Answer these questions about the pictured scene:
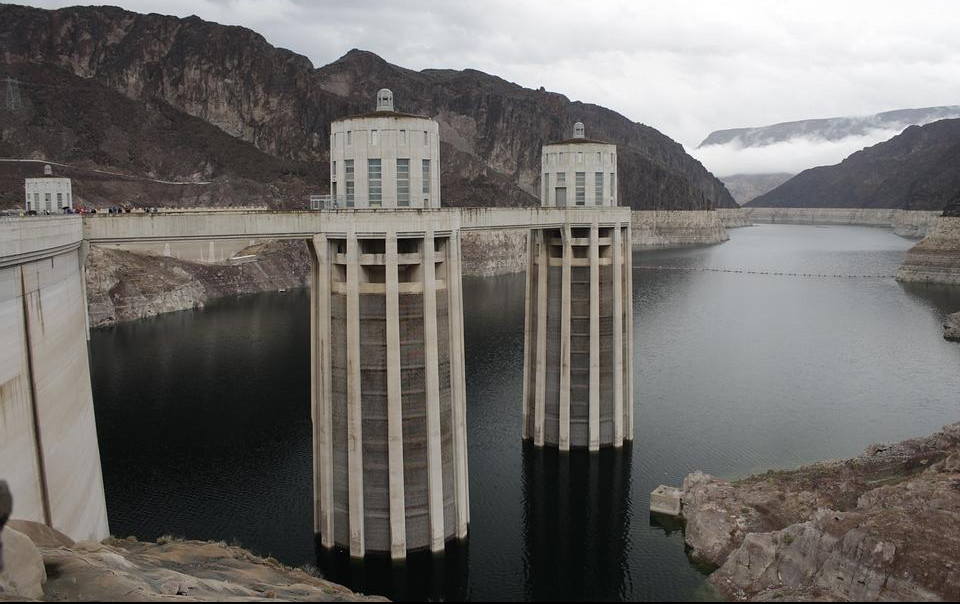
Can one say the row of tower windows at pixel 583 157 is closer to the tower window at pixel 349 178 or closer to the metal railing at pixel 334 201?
the metal railing at pixel 334 201

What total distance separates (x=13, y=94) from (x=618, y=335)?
182 m

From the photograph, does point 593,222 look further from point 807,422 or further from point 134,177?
point 134,177

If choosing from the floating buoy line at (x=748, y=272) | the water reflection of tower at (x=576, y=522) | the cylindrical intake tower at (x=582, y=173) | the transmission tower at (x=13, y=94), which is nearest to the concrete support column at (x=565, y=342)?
the water reflection of tower at (x=576, y=522)

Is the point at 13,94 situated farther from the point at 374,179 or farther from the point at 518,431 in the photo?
the point at 374,179

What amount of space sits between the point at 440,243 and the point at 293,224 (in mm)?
6396

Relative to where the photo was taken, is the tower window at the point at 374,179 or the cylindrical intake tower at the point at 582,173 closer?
the tower window at the point at 374,179

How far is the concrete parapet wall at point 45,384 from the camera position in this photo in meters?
21.3

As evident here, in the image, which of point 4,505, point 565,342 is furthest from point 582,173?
point 4,505

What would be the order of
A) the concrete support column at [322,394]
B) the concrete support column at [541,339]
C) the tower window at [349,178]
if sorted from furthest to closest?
the concrete support column at [541,339] < the tower window at [349,178] < the concrete support column at [322,394]

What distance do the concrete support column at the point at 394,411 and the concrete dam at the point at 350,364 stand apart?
0.05 metres

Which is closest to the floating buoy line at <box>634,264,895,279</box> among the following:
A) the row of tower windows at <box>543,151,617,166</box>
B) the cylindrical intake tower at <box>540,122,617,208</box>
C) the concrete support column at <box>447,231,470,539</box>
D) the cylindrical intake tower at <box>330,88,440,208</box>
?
the cylindrical intake tower at <box>540,122,617,208</box>

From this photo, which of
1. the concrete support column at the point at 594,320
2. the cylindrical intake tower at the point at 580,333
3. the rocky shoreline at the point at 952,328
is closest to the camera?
the concrete support column at the point at 594,320

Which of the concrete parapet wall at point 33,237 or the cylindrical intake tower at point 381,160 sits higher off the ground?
the cylindrical intake tower at point 381,160

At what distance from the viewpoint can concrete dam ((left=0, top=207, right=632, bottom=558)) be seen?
2386 centimetres
